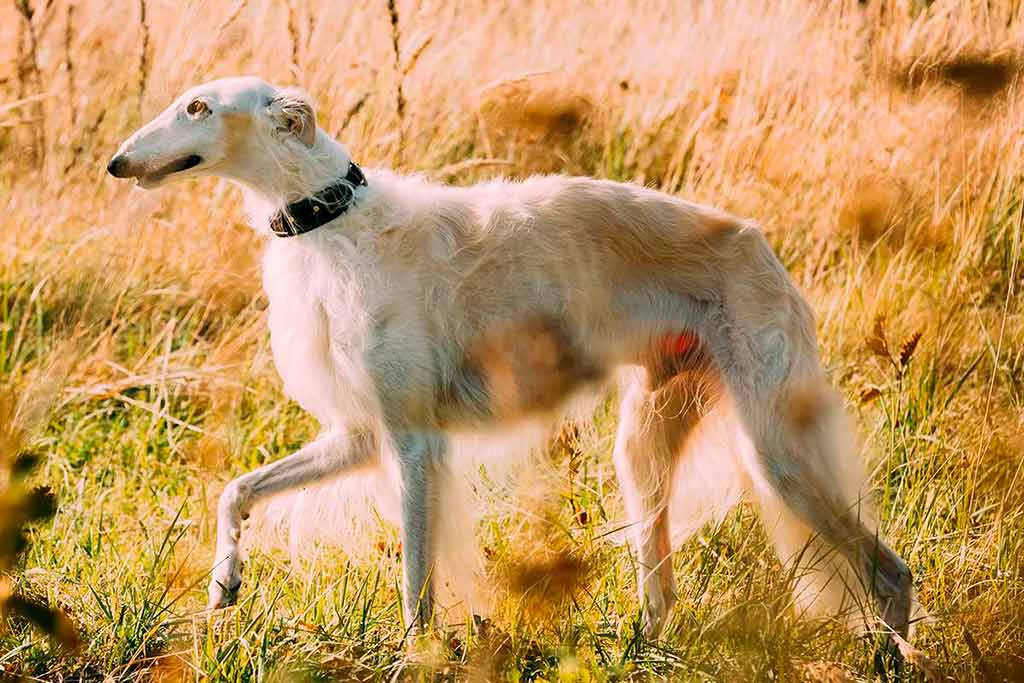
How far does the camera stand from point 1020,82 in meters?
3.64

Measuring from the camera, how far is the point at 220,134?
133 inches

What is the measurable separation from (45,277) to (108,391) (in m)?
0.71

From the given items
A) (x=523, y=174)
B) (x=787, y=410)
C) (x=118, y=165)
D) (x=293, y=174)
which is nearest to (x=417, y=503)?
(x=293, y=174)

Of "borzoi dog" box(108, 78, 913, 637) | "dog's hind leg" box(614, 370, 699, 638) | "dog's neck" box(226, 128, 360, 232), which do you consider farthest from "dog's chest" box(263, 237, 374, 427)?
"dog's hind leg" box(614, 370, 699, 638)

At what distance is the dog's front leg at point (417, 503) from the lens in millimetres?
3297

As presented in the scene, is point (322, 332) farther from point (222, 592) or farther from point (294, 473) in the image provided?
point (222, 592)

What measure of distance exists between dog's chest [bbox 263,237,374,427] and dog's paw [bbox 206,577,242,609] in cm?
52

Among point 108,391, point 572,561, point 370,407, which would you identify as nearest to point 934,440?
point 370,407

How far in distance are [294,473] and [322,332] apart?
0.40 m

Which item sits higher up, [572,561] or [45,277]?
[572,561]

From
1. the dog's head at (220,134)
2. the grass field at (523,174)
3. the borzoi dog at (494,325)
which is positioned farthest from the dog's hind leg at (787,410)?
the dog's head at (220,134)

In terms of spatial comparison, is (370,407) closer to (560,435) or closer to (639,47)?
(560,435)

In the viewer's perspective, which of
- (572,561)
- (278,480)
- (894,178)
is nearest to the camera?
(572,561)

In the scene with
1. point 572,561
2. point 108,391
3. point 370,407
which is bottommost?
point 108,391
